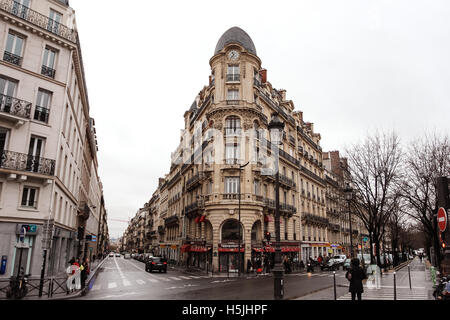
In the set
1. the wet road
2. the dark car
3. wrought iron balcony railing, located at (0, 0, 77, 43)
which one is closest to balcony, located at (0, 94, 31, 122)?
wrought iron balcony railing, located at (0, 0, 77, 43)

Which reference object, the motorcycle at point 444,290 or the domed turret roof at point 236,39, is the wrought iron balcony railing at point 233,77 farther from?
the motorcycle at point 444,290

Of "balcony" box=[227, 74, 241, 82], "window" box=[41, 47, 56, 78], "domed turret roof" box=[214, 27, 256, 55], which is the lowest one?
"window" box=[41, 47, 56, 78]

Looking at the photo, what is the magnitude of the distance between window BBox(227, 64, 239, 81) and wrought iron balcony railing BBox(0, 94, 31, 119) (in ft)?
69.1

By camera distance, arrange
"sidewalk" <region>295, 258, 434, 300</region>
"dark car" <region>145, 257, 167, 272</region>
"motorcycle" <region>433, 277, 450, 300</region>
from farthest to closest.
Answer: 1. "dark car" <region>145, 257, 167, 272</region>
2. "sidewalk" <region>295, 258, 434, 300</region>
3. "motorcycle" <region>433, 277, 450, 300</region>

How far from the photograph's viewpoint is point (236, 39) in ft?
114

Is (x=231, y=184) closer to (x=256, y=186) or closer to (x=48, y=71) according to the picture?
(x=256, y=186)

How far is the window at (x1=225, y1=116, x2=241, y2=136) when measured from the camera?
3225 cm

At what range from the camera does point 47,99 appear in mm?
19516

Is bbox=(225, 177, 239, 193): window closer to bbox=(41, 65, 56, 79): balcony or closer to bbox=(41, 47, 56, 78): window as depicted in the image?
bbox=(41, 65, 56, 79): balcony

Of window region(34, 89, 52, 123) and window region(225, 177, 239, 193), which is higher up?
window region(34, 89, 52, 123)

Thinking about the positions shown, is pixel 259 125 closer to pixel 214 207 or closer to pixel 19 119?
pixel 214 207

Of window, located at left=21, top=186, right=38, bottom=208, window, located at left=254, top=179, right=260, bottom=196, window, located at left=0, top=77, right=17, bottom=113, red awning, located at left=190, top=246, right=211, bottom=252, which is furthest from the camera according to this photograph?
window, located at left=254, top=179, right=260, bottom=196
